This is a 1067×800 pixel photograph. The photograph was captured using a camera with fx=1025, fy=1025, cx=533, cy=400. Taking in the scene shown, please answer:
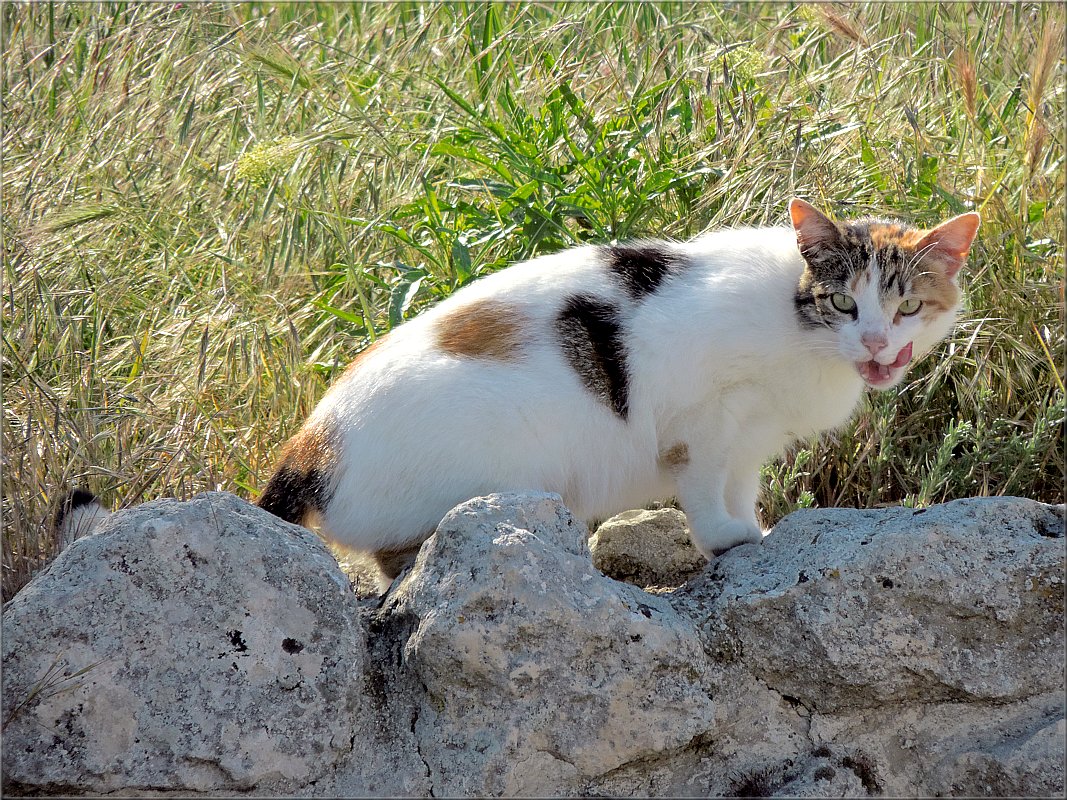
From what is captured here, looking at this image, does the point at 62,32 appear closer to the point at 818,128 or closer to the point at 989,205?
the point at 818,128

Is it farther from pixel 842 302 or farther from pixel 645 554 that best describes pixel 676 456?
pixel 842 302

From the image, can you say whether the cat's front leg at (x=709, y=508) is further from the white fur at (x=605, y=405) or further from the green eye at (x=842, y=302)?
the green eye at (x=842, y=302)

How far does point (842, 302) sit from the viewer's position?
2.69 m

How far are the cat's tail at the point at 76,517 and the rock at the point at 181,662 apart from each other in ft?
1.85

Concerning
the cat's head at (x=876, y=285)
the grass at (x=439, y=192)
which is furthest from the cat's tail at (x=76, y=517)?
the cat's head at (x=876, y=285)

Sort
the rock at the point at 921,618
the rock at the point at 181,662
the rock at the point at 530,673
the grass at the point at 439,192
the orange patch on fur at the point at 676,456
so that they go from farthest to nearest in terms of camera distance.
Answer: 1. the grass at the point at 439,192
2. the orange patch on fur at the point at 676,456
3. the rock at the point at 921,618
4. the rock at the point at 530,673
5. the rock at the point at 181,662

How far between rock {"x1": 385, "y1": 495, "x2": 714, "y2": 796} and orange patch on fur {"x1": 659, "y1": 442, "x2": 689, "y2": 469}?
0.78 metres

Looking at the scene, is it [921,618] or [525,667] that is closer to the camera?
[525,667]

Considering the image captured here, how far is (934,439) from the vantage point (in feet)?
11.2

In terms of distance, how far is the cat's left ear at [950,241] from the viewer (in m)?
2.67

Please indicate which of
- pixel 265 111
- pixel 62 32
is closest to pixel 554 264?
pixel 265 111

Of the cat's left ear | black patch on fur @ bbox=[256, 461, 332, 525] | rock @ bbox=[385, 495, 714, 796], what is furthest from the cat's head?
black patch on fur @ bbox=[256, 461, 332, 525]

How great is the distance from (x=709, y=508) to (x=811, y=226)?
2.65 feet

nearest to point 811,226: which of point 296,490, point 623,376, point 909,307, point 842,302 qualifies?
point 842,302
